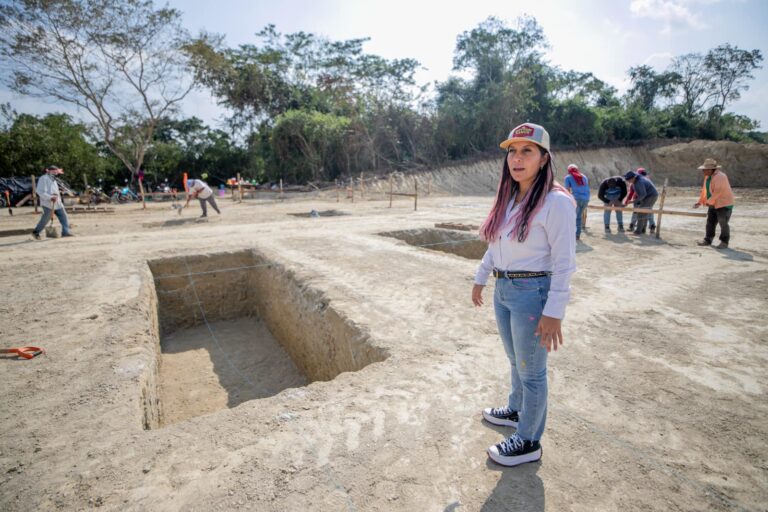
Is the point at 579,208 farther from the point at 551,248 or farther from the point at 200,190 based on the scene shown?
the point at 200,190

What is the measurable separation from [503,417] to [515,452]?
320mm

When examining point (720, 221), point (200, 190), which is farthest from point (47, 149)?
point (720, 221)

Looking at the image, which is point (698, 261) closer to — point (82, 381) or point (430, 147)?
point (82, 381)

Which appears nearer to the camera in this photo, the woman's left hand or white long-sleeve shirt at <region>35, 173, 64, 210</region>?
the woman's left hand

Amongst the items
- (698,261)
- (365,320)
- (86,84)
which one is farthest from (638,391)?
(86,84)

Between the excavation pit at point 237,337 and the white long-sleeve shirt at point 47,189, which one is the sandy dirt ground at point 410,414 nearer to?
the excavation pit at point 237,337

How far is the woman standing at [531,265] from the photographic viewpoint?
1.71 metres

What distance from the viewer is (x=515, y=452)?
6.31 ft

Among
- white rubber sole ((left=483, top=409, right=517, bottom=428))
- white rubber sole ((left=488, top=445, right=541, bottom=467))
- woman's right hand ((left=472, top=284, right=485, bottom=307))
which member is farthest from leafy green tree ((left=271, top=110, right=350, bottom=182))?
white rubber sole ((left=488, top=445, right=541, bottom=467))

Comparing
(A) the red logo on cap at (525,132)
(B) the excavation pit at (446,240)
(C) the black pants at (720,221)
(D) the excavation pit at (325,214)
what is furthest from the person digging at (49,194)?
(C) the black pants at (720,221)

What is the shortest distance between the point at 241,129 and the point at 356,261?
32167 millimetres

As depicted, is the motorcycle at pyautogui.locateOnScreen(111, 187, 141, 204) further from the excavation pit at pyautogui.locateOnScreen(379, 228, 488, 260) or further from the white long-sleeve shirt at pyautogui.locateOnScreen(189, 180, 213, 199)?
the excavation pit at pyautogui.locateOnScreen(379, 228, 488, 260)

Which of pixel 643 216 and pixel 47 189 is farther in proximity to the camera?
pixel 643 216

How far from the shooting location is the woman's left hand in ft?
5.49
